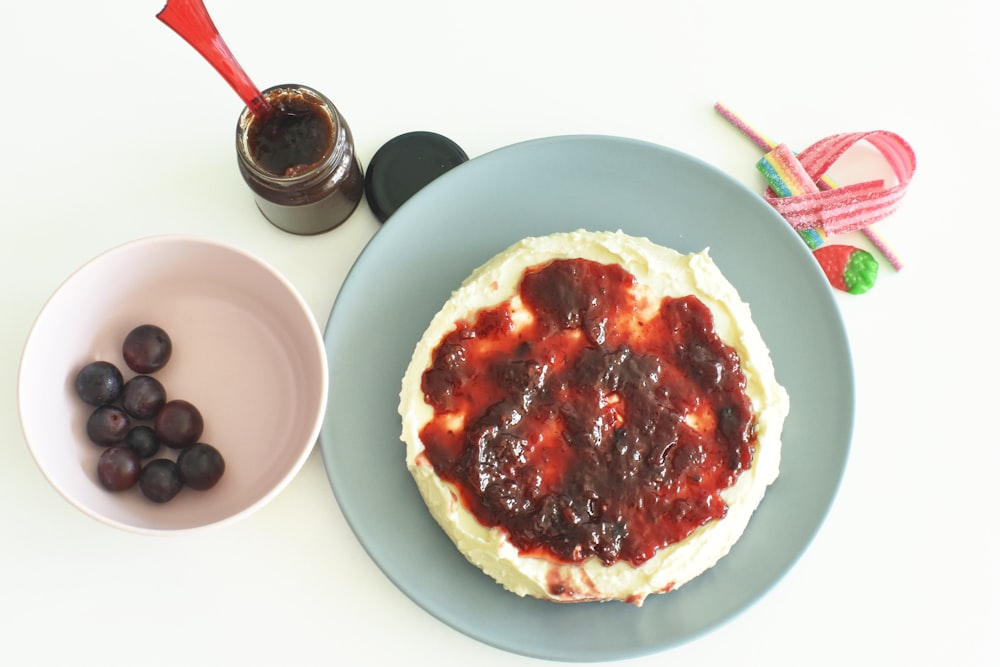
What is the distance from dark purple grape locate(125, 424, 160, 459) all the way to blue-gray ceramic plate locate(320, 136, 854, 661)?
0.49 metres

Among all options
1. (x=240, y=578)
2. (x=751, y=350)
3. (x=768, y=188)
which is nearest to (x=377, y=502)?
(x=240, y=578)

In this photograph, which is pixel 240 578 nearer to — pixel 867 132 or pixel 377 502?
pixel 377 502

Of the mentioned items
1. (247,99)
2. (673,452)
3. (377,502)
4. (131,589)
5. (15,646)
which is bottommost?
(15,646)

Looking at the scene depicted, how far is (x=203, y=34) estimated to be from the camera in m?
2.23

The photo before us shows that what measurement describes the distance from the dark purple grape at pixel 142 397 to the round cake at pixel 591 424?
2.40 feet

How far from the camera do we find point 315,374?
2.39m

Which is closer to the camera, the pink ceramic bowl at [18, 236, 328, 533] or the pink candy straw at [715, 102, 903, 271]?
the pink ceramic bowl at [18, 236, 328, 533]

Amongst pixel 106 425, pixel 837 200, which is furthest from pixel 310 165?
pixel 837 200

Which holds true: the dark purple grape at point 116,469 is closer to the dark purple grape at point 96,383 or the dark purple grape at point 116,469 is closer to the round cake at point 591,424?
the dark purple grape at point 96,383

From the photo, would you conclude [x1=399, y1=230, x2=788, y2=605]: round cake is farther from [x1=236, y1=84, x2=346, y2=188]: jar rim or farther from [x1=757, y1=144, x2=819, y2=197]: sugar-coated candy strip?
[x1=757, y1=144, x2=819, y2=197]: sugar-coated candy strip

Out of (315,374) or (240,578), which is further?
(240,578)

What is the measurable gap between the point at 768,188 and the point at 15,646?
288 centimetres

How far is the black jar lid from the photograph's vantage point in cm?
279

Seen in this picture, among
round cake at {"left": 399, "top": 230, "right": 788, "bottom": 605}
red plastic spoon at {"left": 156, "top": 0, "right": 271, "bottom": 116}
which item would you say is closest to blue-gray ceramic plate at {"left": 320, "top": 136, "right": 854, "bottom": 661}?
round cake at {"left": 399, "top": 230, "right": 788, "bottom": 605}
